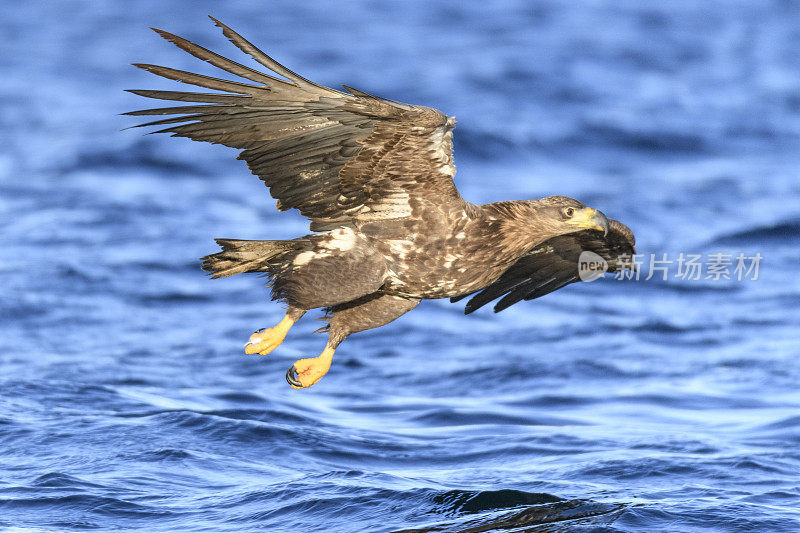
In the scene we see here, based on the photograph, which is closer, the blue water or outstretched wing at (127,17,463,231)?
outstretched wing at (127,17,463,231)

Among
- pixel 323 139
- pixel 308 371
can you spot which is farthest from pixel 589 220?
pixel 308 371

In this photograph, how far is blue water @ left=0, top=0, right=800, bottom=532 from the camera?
9.23 meters

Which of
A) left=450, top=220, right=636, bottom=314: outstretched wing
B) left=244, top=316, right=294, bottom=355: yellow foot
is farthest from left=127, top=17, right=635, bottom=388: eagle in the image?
left=450, top=220, right=636, bottom=314: outstretched wing

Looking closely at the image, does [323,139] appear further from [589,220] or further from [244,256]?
[589,220]

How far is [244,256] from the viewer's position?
7719 mm

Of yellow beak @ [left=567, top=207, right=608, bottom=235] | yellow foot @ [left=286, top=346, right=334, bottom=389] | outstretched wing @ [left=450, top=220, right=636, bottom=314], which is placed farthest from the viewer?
outstretched wing @ [left=450, top=220, right=636, bottom=314]

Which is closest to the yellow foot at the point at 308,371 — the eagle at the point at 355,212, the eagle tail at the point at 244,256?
the eagle at the point at 355,212

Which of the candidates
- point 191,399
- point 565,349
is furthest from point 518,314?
point 191,399

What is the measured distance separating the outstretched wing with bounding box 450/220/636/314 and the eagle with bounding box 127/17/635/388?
1.05 m

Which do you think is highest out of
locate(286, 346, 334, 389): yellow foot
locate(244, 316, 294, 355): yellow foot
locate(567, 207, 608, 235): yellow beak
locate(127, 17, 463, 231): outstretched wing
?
locate(127, 17, 463, 231): outstretched wing

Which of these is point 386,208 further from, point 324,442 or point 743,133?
point 743,133

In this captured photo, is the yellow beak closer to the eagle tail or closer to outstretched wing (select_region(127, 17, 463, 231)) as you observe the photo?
outstretched wing (select_region(127, 17, 463, 231))

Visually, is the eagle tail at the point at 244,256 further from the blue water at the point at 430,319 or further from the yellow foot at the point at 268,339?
the blue water at the point at 430,319

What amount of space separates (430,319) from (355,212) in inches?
368
